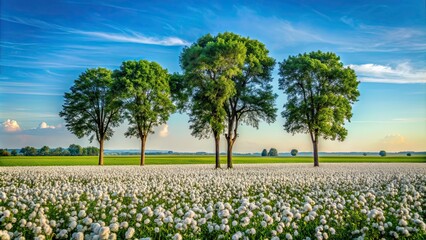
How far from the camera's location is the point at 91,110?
4888 centimetres

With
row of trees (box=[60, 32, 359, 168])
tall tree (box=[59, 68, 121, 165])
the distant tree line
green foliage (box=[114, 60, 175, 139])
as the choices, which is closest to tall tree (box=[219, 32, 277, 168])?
row of trees (box=[60, 32, 359, 168])

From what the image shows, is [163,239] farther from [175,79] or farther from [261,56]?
[175,79]

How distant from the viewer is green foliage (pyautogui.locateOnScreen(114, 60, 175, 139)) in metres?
40.6

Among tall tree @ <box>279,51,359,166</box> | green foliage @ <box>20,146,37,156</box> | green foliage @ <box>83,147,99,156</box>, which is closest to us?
tall tree @ <box>279,51,359,166</box>

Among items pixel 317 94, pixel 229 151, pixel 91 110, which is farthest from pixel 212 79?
pixel 91 110

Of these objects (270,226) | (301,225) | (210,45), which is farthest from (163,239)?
(210,45)

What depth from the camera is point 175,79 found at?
4638 cm

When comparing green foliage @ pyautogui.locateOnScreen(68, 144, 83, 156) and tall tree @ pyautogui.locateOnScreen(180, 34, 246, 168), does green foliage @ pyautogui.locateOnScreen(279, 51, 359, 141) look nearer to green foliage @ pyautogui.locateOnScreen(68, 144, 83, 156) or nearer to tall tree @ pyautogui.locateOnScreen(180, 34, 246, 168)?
tall tree @ pyautogui.locateOnScreen(180, 34, 246, 168)

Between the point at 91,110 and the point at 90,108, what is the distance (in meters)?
0.34

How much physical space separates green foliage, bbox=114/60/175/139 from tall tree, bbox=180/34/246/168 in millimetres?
6946

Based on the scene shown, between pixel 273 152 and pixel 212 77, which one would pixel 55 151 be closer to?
pixel 273 152

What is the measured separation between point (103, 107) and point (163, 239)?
4480 cm

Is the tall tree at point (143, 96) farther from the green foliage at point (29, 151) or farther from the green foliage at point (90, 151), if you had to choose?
the green foliage at point (29, 151)

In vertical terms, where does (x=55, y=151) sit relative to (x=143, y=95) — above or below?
below
